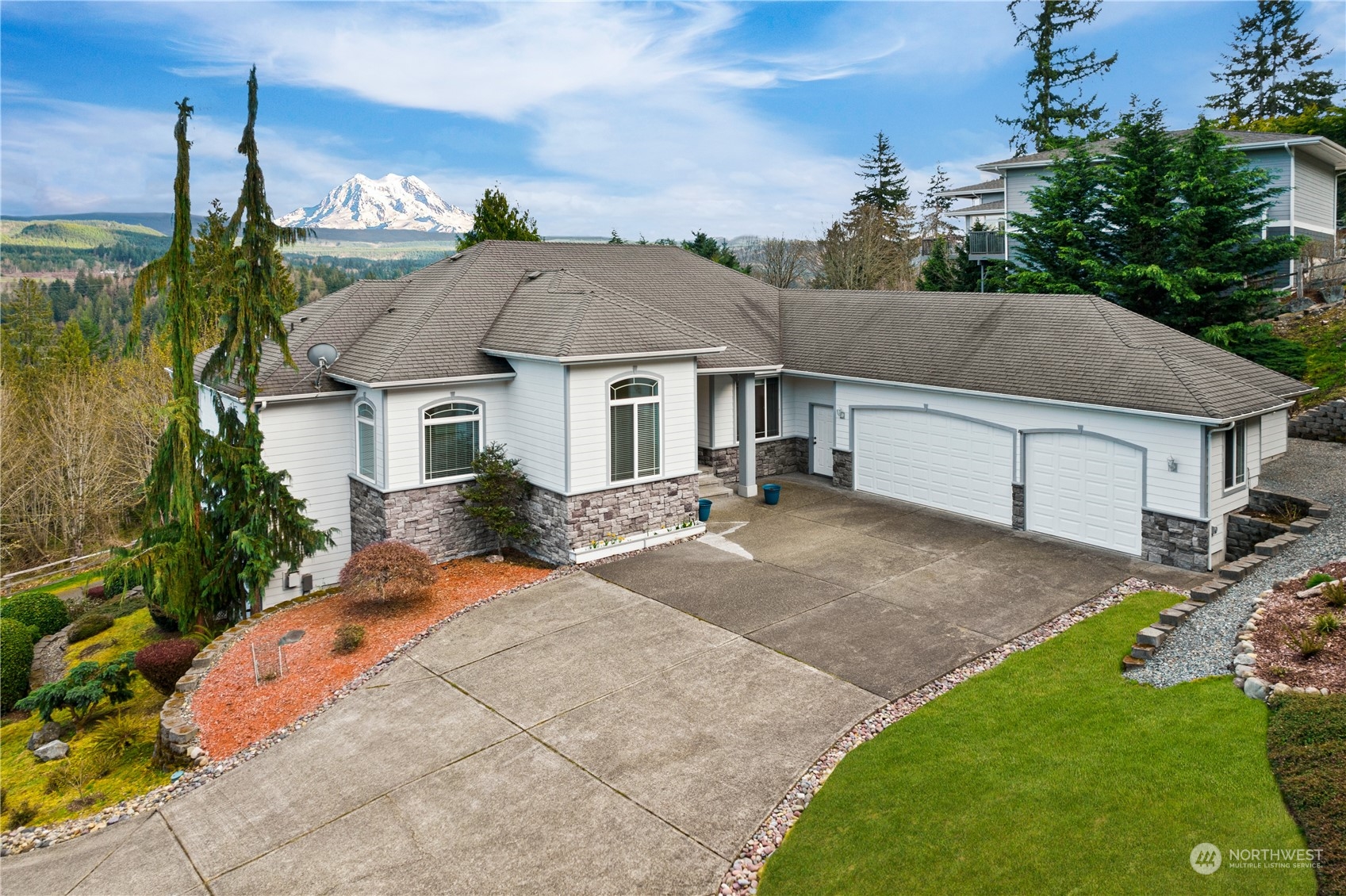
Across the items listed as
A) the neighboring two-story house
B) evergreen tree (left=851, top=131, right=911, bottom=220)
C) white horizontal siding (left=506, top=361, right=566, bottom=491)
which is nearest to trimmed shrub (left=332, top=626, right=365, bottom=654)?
white horizontal siding (left=506, top=361, right=566, bottom=491)

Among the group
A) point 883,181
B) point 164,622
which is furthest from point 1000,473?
point 883,181

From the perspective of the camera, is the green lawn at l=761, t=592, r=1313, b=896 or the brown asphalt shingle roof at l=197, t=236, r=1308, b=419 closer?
the green lawn at l=761, t=592, r=1313, b=896

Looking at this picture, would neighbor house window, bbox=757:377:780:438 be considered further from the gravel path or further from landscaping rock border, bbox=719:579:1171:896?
the gravel path

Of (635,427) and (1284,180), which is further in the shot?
(1284,180)

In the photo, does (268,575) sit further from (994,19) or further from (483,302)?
(994,19)

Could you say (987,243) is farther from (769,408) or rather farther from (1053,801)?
(1053,801)

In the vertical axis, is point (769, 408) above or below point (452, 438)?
above
